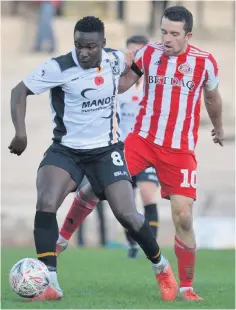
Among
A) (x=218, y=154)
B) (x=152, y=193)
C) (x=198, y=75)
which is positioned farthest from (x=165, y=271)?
(x=218, y=154)

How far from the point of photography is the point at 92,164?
909cm

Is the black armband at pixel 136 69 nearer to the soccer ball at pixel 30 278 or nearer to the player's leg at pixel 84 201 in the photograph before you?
the player's leg at pixel 84 201

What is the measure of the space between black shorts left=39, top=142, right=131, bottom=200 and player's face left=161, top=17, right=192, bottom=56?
1.01 meters

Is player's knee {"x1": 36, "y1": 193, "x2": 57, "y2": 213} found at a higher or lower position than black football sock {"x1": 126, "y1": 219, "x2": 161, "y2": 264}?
higher

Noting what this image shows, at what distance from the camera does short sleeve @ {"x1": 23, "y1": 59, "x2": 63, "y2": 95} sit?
884 cm

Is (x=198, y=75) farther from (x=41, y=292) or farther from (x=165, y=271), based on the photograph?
(x=41, y=292)

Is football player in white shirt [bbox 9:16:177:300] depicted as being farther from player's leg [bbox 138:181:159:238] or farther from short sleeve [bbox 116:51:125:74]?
player's leg [bbox 138:181:159:238]

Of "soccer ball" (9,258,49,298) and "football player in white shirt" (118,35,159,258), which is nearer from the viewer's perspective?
"soccer ball" (9,258,49,298)

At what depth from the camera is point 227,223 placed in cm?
1734

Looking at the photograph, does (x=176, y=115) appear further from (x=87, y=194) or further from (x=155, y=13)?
(x=155, y=13)

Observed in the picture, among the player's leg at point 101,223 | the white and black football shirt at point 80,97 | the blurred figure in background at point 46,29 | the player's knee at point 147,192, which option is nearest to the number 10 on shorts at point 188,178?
the white and black football shirt at point 80,97

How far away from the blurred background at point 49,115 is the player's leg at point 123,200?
298 inches

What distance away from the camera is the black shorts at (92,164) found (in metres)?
8.97

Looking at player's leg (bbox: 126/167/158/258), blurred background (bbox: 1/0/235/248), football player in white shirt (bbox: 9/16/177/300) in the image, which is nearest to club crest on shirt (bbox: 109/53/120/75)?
football player in white shirt (bbox: 9/16/177/300)
